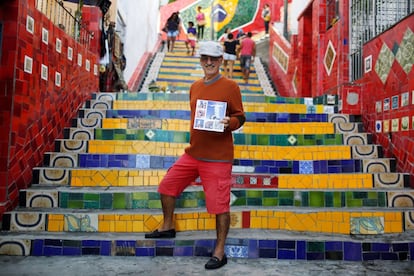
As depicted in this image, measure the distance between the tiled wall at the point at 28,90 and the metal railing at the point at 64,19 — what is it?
142 mm

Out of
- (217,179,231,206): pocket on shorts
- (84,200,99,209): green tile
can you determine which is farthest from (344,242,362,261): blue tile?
(84,200,99,209): green tile

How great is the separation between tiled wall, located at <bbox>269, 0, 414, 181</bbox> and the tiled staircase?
198 millimetres

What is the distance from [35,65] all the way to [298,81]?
6383 mm

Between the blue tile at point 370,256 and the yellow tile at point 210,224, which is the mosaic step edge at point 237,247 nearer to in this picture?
the blue tile at point 370,256

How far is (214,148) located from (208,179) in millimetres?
239

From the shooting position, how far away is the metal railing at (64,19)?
4.24 metres

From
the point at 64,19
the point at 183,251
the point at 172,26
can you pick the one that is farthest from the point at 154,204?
the point at 172,26

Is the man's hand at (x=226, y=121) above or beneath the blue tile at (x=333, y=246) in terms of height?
above

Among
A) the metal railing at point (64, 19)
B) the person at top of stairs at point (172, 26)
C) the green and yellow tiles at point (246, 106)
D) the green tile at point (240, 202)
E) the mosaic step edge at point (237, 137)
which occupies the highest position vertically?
the person at top of stairs at point (172, 26)

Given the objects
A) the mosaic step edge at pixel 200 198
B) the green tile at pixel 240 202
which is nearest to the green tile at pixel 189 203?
the mosaic step edge at pixel 200 198

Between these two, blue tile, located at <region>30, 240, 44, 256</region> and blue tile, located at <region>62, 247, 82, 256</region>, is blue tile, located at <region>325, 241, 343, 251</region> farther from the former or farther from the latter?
blue tile, located at <region>30, 240, 44, 256</region>

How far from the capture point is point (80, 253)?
303cm

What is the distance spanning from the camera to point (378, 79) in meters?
4.79

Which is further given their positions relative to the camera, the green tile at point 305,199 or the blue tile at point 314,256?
the green tile at point 305,199
